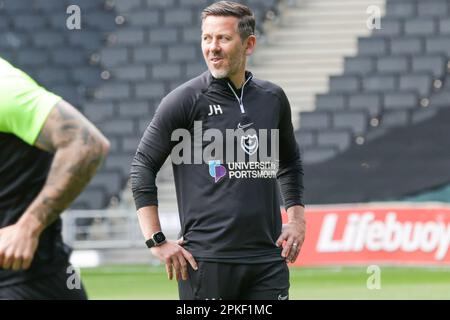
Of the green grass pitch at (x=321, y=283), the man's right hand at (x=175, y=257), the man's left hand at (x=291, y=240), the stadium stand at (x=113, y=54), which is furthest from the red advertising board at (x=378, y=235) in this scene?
the man's right hand at (x=175, y=257)

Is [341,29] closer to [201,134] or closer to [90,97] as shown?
[90,97]

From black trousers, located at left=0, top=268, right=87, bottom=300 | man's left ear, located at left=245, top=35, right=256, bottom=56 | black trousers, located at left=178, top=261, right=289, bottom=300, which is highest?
man's left ear, located at left=245, top=35, right=256, bottom=56

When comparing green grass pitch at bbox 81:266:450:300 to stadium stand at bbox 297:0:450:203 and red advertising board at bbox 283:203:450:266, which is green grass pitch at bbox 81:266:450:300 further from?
stadium stand at bbox 297:0:450:203

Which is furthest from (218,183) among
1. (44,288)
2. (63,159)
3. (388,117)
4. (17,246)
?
(388,117)

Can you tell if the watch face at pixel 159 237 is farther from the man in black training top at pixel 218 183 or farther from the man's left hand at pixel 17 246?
the man's left hand at pixel 17 246

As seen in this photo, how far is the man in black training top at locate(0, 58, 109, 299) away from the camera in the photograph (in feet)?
14.3

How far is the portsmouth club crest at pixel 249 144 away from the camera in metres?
6.04

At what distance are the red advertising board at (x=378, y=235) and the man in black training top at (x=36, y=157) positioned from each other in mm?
11985

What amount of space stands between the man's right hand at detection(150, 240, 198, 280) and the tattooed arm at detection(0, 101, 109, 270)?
160cm

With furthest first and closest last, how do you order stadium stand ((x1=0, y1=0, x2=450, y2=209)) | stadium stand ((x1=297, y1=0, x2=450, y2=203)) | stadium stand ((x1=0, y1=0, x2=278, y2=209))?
stadium stand ((x1=0, y1=0, x2=278, y2=209)) → stadium stand ((x1=0, y1=0, x2=450, y2=209)) → stadium stand ((x1=297, y1=0, x2=450, y2=203))

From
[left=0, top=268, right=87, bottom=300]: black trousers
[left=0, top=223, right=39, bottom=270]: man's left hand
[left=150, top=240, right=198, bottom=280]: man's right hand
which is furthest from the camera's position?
[left=150, top=240, right=198, bottom=280]: man's right hand

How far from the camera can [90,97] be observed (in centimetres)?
2261

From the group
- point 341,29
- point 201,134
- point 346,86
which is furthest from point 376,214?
point 201,134

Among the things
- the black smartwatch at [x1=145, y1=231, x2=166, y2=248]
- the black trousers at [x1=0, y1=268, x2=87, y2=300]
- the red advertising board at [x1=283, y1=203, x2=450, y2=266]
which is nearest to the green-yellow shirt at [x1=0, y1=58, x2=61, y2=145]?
the black trousers at [x1=0, y1=268, x2=87, y2=300]
